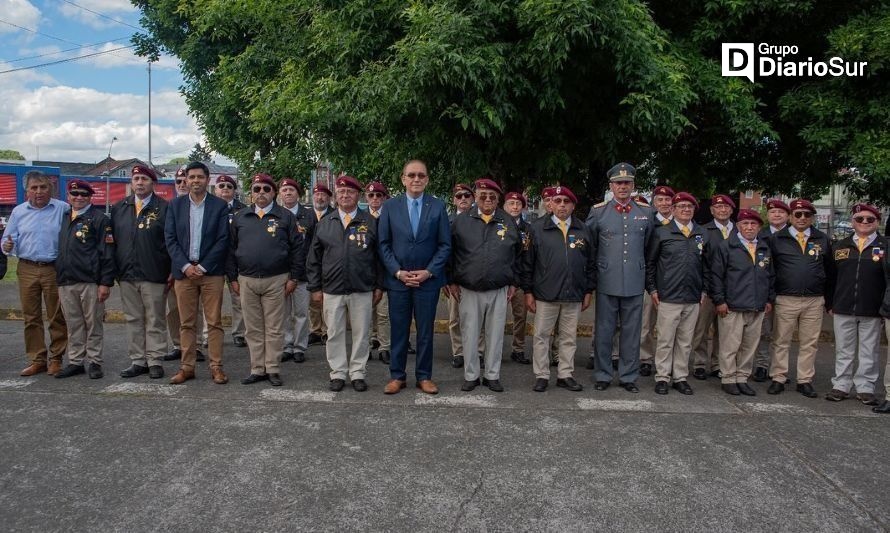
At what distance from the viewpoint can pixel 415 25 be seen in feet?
26.1

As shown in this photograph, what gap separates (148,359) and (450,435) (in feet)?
11.2

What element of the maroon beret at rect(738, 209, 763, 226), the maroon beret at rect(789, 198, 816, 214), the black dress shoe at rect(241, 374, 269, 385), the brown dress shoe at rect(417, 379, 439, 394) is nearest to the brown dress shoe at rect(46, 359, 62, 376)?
the black dress shoe at rect(241, 374, 269, 385)

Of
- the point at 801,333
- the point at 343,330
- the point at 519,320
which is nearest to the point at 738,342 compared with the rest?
the point at 801,333

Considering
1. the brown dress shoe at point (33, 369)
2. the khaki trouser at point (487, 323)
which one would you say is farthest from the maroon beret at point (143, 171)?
the khaki trouser at point (487, 323)

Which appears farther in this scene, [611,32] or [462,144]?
[462,144]

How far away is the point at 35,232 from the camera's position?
637 cm

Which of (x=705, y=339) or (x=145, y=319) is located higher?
(x=145, y=319)

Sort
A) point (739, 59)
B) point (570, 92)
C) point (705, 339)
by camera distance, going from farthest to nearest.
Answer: point (739, 59) → point (570, 92) → point (705, 339)

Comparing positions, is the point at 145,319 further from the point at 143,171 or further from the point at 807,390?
the point at 807,390

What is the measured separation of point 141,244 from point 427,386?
10.2 ft

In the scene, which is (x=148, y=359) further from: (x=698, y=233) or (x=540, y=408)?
(x=698, y=233)

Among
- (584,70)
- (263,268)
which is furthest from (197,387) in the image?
(584,70)

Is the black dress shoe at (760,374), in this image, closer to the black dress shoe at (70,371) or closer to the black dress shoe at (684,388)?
the black dress shoe at (684,388)

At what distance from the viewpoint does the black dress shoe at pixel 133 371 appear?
632 centimetres
